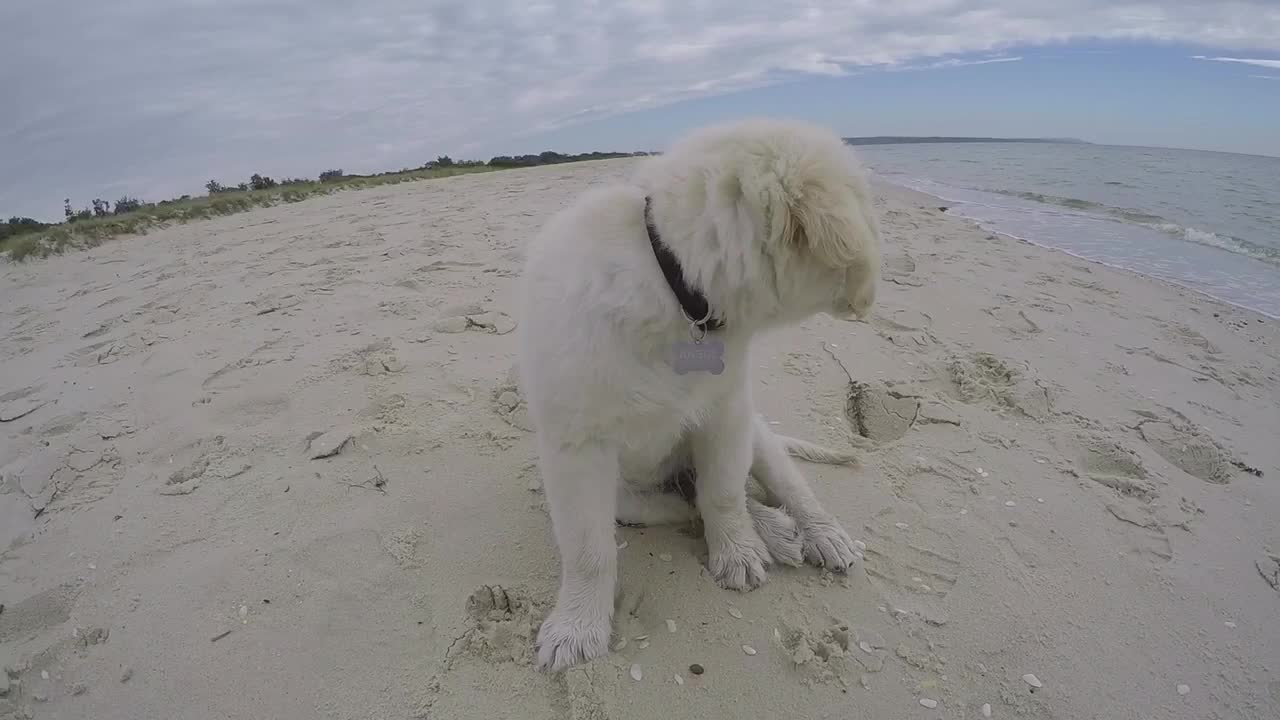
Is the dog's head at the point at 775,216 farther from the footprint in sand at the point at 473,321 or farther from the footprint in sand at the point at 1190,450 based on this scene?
the footprint in sand at the point at 473,321

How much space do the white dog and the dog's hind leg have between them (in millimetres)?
462

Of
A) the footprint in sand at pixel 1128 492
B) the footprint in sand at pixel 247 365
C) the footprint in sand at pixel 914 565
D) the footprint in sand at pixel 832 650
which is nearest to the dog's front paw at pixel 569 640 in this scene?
the footprint in sand at pixel 832 650

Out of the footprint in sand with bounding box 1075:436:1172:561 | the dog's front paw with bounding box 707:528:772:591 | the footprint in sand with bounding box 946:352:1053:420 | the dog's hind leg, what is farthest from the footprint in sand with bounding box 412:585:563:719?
the footprint in sand with bounding box 946:352:1053:420

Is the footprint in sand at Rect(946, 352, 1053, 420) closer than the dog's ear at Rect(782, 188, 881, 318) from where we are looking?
No

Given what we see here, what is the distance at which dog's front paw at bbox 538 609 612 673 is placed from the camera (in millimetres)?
1724

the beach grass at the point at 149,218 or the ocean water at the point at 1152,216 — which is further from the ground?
the beach grass at the point at 149,218

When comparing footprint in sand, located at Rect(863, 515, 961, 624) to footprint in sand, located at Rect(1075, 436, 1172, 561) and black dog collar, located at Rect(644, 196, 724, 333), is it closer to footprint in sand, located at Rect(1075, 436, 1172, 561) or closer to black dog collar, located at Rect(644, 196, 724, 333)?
footprint in sand, located at Rect(1075, 436, 1172, 561)

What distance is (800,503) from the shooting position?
7.14 feet

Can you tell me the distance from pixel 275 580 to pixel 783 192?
6.52 feet

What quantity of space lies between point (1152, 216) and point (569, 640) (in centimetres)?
1023

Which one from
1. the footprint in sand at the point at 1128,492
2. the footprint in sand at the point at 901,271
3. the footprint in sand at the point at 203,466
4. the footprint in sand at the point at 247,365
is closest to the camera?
the footprint in sand at the point at 1128,492

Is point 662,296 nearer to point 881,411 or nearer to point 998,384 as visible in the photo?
point 881,411

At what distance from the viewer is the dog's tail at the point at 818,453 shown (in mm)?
2580

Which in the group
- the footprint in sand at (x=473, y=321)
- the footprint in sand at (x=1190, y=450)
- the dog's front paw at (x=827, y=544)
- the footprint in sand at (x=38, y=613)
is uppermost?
the footprint in sand at (x=473, y=321)
